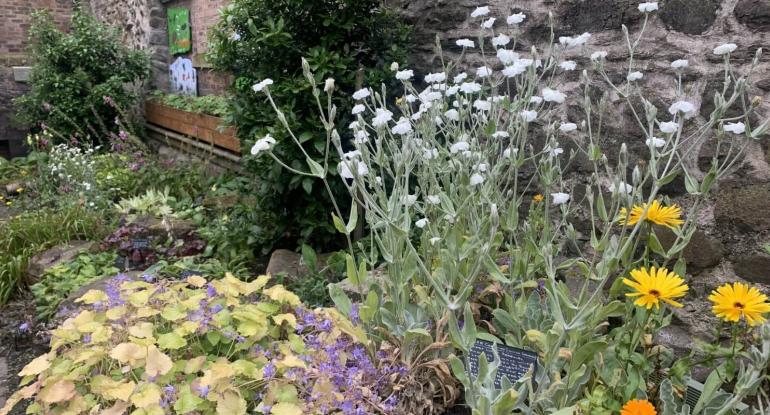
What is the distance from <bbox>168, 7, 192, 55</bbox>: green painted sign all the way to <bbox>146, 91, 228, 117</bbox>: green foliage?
68 cm

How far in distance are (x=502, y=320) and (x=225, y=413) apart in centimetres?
98

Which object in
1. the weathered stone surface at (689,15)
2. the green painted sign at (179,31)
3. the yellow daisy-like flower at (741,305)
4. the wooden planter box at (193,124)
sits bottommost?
the wooden planter box at (193,124)

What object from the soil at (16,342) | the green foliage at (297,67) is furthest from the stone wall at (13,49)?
the green foliage at (297,67)

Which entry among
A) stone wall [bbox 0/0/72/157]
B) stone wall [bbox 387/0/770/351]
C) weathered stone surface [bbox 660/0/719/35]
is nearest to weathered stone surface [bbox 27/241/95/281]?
stone wall [bbox 387/0/770/351]

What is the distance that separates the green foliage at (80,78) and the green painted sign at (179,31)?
18.2 inches

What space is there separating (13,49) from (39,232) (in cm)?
815

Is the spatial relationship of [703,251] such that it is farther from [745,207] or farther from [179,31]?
[179,31]

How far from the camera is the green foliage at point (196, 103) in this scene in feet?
20.4

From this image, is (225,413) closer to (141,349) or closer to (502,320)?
(141,349)

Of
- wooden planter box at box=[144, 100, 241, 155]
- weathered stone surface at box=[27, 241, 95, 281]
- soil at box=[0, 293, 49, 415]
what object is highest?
wooden planter box at box=[144, 100, 241, 155]

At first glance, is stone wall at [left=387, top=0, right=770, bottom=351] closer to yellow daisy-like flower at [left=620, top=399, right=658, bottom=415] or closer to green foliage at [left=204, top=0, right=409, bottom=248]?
yellow daisy-like flower at [left=620, top=399, right=658, bottom=415]

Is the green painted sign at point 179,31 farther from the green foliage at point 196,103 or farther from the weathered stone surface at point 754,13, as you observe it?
the weathered stone surface at point 754,13

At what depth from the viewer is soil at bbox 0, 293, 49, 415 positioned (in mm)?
2936

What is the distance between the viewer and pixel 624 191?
5.16 feet
